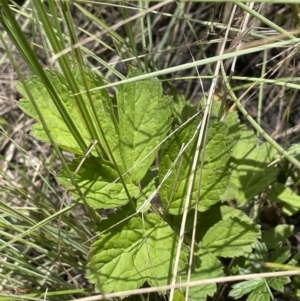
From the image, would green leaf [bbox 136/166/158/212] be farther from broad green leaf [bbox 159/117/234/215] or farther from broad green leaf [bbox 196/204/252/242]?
broad green leaf [bbox 196/204/252/242]

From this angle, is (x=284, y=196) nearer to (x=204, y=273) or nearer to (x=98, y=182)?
(x=204, y=273)

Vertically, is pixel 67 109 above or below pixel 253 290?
above

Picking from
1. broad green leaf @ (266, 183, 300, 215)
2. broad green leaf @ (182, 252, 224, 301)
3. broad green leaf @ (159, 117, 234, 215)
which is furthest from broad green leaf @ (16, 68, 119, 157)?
broad green leaf @ (266, 183, 300, 215)

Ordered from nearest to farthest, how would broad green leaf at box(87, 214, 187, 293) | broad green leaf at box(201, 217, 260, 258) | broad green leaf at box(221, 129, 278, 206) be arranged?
broad green leaf at box(87, 214, 187, 293) < broad green leaf at box(201, 217, 260, 258) < broad green leaf at box(221, 129, 278, 206)

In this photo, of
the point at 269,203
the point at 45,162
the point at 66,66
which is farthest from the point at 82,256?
the point at 66,66

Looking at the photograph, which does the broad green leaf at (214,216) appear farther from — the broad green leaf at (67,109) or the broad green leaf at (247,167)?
the broad green leaf at (67,109)

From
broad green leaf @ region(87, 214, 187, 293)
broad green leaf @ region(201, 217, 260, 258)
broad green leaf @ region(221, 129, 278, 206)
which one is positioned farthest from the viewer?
broad green leaf @ region(221, 129, 278, 206)

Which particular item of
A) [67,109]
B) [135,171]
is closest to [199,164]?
[135,171]
